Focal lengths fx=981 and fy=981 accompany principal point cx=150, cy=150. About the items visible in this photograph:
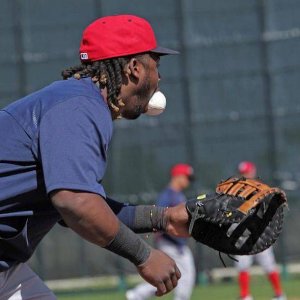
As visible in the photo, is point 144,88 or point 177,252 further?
point 177,252

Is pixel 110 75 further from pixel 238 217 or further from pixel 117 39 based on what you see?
pixel 238 217

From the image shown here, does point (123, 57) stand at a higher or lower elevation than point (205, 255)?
higher

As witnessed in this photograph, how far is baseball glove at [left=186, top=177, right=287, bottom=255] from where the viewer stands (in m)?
4.11

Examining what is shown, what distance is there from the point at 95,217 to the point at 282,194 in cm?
102

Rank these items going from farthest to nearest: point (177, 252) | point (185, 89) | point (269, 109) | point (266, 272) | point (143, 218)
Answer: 1. point (185, 89)
2. point (269, 109)
3. point (266, 272)
4. point (177, 252)
5. point (143, 218)

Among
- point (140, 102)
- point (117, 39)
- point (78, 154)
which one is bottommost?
point (78, 154)

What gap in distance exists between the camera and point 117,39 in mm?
3918

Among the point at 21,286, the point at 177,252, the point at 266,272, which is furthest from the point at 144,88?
the point at 266,272

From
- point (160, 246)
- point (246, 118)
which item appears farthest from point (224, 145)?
point (160, 246)

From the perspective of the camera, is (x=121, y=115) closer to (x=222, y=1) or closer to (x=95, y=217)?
(x=95, y=217)

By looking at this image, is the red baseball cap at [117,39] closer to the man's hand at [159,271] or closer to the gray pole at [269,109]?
the man's hand at [159,271]

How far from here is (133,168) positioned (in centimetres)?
1389

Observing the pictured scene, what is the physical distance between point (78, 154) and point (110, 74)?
0.52m

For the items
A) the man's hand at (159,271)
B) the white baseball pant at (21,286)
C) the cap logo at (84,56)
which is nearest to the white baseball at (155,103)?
the cap logo at (84,56)
